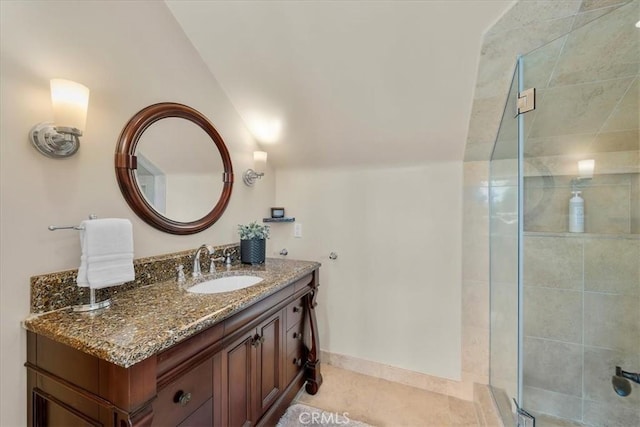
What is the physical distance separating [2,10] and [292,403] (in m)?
2.29

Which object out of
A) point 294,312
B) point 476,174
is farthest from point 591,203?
point 294,312

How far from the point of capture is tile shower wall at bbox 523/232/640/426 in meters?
1.46

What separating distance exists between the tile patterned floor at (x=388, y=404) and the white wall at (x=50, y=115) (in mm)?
1444

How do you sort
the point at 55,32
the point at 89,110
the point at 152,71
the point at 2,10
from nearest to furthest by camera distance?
the point at 2,10 < the point at 55,32 < the point at 89,110 < the point at 152,71

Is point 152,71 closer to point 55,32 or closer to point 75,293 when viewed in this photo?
point 55,32

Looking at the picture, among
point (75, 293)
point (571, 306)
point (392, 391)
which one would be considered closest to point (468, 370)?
point (392, 391)

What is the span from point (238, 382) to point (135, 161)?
3.79ft

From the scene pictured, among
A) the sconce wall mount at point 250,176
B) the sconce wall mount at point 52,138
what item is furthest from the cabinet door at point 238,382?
the sconce wall mount at point 250,176

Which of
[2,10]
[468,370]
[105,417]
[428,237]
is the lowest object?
[468,370]

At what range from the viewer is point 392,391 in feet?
6.34

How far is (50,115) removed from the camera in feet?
3.35

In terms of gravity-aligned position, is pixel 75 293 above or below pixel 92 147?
below

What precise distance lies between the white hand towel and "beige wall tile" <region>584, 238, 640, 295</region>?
240cm

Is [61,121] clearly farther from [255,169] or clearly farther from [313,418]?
[313,418]
